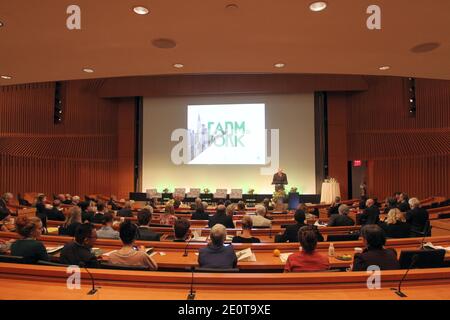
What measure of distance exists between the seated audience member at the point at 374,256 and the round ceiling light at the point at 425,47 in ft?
8.44

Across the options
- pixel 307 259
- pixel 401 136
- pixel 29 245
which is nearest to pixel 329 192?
pixel 401 136

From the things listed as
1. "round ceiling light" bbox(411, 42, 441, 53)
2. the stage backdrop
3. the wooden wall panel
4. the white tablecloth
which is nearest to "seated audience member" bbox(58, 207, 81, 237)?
"round ceiling light" bbox(411, 42, 441, 53)

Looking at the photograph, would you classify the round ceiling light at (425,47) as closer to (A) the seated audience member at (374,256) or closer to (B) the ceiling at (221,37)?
(B) the ceiling at (221,37)

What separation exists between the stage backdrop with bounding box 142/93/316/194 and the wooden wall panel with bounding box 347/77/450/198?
2.14m

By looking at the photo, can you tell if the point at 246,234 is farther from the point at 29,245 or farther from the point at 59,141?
the point at 59,141

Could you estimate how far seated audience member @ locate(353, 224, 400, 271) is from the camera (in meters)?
2.66

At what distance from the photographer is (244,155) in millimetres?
13305

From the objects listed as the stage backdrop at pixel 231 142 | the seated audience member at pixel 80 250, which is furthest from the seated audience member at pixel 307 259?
the stage backdrop at pixel 231 142

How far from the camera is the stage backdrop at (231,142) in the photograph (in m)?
13.3

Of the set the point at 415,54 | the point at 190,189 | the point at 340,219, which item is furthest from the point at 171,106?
the point at 415,54

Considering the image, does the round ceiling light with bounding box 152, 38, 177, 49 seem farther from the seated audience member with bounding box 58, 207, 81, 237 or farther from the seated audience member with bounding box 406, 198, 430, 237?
the seated audience member with bounding box 406, 198, 430, 237

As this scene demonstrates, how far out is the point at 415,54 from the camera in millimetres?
4238

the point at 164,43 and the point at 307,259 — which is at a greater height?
the point at 164,43

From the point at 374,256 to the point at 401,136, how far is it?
11528 millimetres
